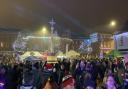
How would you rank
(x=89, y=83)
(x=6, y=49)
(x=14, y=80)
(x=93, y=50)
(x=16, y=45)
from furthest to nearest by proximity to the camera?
(x=6, y=49), (x=16, y=45), (x=93, y=50), (x=14, y=80), (x=89, y=83)

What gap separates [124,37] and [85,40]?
4721 cm

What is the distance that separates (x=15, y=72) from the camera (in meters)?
18.5

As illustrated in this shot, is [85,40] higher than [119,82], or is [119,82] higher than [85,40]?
[85,40]

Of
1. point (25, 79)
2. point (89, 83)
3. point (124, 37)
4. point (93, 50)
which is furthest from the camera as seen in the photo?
point (93, 50)

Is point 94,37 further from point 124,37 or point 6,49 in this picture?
point 6,49

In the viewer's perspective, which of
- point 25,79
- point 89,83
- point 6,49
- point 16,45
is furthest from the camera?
point 6,49

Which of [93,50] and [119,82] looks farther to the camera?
[93,50]

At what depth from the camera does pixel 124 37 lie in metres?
64.6

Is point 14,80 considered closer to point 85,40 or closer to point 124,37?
point 124,37

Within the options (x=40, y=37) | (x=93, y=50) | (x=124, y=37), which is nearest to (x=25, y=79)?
(x=124, y=37)

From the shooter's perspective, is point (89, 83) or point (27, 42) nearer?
point (89, 83)

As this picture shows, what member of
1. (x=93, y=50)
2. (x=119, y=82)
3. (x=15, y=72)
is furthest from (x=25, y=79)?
(x=93, y=50)

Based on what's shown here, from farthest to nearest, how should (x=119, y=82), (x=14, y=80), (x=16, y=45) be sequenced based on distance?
(x=16, y=45), (x=14, y=80), (x=119, y=82)

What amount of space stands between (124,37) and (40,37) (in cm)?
5834
